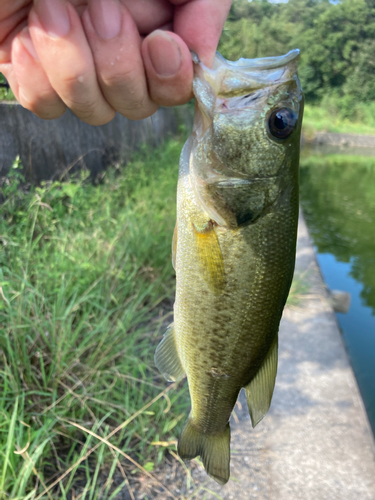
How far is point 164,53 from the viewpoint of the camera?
0.98 m

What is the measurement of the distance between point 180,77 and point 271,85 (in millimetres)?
279

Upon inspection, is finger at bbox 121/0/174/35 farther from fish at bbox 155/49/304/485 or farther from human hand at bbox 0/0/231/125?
fish at bbox 155/49/304/485

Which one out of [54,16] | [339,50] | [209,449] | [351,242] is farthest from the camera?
[339,50]

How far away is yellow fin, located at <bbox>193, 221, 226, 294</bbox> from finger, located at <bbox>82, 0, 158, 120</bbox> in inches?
18.6

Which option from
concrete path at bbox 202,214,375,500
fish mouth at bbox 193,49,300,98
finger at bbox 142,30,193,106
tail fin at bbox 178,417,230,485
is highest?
finger at bbox 142,30,193,106

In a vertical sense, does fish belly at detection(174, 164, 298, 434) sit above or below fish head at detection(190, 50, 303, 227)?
below

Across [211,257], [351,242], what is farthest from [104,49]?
[351,242]

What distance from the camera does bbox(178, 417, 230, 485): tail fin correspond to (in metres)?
1.22

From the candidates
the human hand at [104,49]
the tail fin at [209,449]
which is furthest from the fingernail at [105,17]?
the tail fin at [209,449]

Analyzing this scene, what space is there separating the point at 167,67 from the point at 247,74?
24 cm

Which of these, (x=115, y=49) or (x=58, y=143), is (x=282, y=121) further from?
(x=58, y=143)

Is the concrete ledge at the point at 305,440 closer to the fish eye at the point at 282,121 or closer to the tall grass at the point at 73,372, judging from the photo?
the tall grass at the point at 73,372

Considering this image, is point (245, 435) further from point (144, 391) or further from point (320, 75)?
point (320, 75)

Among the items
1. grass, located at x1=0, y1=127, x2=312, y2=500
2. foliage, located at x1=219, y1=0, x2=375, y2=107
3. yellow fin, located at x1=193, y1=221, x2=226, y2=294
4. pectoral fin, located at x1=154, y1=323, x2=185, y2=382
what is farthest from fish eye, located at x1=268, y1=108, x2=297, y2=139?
foliage, located at x1=219, y1=0, x2=375, y2=107
